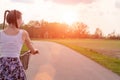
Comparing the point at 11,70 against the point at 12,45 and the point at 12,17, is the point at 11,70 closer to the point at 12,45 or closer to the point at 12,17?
the point at 12,45

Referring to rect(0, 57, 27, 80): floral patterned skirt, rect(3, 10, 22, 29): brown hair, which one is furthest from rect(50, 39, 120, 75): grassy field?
rect(3, 10, 22, 29): brown hair

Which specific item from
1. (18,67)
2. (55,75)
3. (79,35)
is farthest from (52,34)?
(18,67)

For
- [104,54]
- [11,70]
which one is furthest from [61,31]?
[11,70]

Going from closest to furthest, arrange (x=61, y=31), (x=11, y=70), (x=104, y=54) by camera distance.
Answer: (x=11, y=70)
(x=104, y=54)
(x=61, y=31)

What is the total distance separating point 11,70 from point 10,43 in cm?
40

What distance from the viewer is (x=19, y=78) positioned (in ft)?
18.6

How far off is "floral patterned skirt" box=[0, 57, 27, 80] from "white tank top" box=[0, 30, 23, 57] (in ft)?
0.30

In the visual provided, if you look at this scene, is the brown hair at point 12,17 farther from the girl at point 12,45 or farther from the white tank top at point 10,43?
the white tank top at point 10,43

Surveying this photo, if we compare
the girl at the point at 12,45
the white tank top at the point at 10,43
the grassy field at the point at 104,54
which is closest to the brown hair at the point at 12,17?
the girl at the point at 12,45

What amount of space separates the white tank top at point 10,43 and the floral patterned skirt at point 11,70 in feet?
0.30

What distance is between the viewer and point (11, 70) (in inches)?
223

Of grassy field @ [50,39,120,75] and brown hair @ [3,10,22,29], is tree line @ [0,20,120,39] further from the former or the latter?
brown hair @ [3,10,22,29]

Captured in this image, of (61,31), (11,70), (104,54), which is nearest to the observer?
(11,70)

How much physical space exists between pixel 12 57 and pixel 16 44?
193mm
